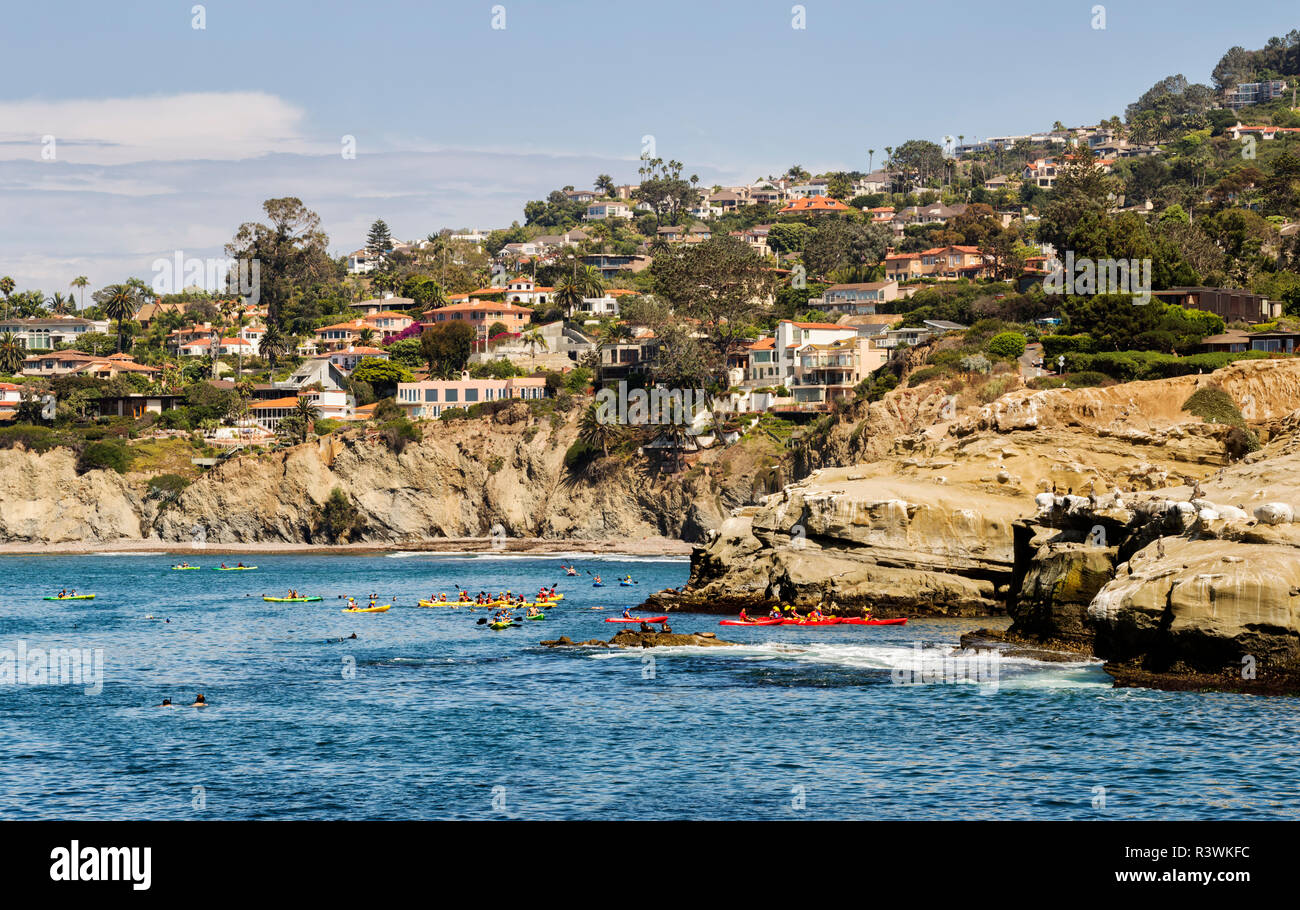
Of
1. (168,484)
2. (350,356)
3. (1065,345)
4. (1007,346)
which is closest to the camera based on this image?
(1065,345)

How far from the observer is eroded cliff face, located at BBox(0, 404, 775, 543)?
142 meters

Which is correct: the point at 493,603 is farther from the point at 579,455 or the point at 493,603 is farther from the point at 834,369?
the point at 834,369

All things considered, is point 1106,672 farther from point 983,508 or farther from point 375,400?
point 375,400

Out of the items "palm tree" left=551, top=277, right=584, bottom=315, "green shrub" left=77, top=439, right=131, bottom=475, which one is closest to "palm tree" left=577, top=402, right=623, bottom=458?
"palm tree" left=551, top=277, right=584, bottom=315

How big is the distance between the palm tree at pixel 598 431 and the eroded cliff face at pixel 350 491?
4467 millimetres

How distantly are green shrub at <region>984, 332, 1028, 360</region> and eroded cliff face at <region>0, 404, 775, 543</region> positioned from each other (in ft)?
152

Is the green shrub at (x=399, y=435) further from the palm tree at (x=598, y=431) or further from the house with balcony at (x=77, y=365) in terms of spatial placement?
the house with balcony at (x=77, y=365)

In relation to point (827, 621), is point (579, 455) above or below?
above

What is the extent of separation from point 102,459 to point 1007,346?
9821cm

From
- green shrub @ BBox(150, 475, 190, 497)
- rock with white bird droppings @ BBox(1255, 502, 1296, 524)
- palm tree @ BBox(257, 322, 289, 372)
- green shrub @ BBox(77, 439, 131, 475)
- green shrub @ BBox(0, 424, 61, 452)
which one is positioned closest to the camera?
rock with white bird droppings @ BBox(1255, 502, 1296, 524)

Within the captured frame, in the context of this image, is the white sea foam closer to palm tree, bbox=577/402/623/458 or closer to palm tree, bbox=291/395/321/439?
palm tree, bbox=577/402/623/458

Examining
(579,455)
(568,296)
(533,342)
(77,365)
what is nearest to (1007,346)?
(579,455)

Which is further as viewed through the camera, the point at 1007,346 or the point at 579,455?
the point at 579,455

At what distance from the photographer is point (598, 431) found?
448 feet
